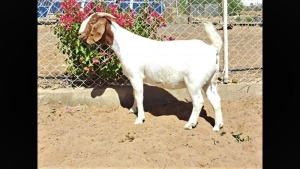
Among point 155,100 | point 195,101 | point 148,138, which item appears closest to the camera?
→ point 148,138

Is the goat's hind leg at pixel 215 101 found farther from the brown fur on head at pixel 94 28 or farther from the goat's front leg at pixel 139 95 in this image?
the brown fur on head at pixel 94 28

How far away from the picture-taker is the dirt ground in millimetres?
3576

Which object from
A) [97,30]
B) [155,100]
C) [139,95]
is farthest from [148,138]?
[97,30]

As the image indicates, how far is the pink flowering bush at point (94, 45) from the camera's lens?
4766mm

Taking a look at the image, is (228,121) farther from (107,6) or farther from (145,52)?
(107,6)

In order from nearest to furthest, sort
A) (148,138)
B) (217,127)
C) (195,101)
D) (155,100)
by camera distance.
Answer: (148,138) < (195,101) < (217,127) < (155,100)

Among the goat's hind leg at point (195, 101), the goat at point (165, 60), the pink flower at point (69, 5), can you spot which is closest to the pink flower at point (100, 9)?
the pink flower at point (69, 5)

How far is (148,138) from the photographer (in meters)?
3.93

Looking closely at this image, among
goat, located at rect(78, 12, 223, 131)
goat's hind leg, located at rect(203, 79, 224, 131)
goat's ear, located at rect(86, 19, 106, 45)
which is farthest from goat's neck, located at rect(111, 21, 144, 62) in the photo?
goat's hind leg, located at rect(203, 79, 224, 131)

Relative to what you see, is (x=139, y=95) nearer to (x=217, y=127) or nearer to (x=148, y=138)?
(x=148, y=138)

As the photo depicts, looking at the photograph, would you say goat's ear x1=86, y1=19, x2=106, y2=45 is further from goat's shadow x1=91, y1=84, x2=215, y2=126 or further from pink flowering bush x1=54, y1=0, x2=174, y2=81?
goat's shadow x1=91, y1=84, x2=215, y2=126

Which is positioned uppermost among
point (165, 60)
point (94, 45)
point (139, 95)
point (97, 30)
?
point (97, 30)

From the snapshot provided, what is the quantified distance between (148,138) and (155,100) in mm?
1090

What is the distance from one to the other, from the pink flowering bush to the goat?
571 millimetres
